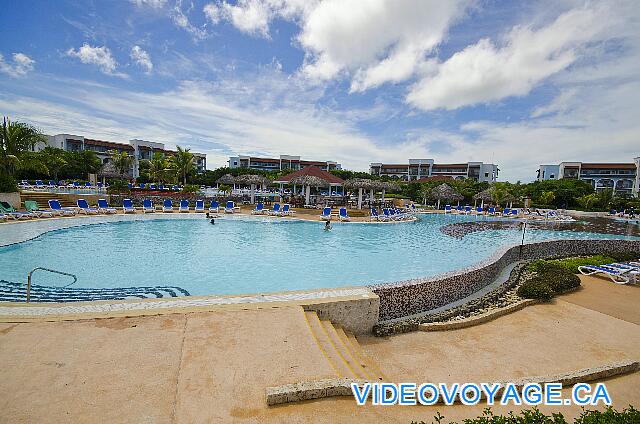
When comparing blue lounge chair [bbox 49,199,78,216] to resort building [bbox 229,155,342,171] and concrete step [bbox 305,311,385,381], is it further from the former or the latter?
resort building [bbox 229,155,342,171]

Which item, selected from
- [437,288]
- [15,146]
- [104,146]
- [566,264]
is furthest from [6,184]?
[104,146]

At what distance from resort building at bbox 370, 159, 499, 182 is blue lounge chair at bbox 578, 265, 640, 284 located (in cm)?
5005

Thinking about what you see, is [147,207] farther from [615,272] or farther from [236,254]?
[615,272]

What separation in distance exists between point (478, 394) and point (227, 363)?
2.70m

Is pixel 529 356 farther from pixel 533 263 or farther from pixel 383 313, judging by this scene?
pixel 533 263

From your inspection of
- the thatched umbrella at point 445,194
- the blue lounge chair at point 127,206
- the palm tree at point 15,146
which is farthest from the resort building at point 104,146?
the thatched umbrella at point 445,194

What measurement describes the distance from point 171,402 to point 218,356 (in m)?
0.70

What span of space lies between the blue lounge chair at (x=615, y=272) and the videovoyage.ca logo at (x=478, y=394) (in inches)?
294

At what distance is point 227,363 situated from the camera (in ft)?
10.4

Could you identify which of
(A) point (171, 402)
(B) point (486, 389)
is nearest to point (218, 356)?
(A) point (171, 402)

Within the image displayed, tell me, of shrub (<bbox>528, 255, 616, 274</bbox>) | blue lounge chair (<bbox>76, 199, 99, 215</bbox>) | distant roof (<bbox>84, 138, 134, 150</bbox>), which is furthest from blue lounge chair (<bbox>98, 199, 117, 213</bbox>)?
distant roof (<bbox>84, 138, 134, 150</bbox>)

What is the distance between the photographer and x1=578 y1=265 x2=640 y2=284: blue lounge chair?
354 inches

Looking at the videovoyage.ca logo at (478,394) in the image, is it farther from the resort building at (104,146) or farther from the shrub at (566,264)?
the resort building at (104,146)

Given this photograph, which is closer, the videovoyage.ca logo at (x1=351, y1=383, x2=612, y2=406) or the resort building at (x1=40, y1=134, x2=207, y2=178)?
the videovoyage.ca logo at (x1=351, y1=383, x2=612, y2=406)
